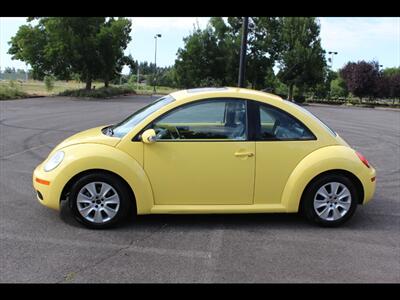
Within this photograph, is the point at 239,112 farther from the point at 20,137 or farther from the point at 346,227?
the point at 20,137

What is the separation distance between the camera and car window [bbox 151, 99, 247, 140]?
16.7 ft

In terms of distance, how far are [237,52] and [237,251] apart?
1828 inches

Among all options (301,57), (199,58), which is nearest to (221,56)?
(199,58)

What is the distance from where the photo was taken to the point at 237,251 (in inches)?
174

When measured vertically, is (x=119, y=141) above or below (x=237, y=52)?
below

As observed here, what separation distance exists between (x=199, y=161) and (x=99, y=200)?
117 centimetres

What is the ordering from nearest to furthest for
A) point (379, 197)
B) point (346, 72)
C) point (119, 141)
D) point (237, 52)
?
point (119, 141), point (379, 197), point (237, 52), point (346, 72)

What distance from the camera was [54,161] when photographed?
507 centimetres

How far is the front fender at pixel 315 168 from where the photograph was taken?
16.8ft

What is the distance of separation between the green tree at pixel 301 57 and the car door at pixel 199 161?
4488 cm

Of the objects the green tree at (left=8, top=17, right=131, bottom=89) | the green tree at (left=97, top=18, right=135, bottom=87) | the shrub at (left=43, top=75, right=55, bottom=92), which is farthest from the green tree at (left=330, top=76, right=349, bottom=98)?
the shrub at (left=43, top=75, right=55, bottom=92)
